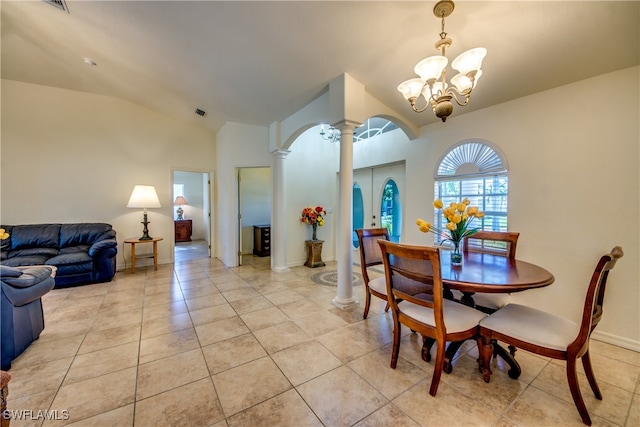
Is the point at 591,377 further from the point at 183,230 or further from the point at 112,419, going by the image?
the point at 183,230

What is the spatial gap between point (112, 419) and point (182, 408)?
38cm

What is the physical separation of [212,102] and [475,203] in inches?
167

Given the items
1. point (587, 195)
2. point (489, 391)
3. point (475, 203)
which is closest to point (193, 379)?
point (489, 391)

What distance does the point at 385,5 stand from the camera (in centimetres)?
195

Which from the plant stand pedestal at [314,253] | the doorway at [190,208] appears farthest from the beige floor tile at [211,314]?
the doorway at [190,208]

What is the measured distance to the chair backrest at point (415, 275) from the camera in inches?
63.9

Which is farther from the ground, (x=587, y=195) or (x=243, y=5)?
(x=243, y=5)

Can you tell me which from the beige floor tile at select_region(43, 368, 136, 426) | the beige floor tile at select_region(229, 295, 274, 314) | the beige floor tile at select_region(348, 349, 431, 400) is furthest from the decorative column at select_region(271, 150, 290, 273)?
the beige floor tile at select_region(43, 368, 136, 426)

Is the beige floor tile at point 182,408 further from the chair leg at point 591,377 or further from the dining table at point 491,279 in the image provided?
the chair leg at point 591,377

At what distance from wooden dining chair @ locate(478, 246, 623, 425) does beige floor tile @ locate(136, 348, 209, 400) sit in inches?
82.2

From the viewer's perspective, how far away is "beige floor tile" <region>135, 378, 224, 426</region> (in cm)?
149

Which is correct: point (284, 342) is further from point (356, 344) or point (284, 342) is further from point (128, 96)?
point (128, 96)

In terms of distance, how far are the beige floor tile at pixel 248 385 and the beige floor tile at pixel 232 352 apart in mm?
72

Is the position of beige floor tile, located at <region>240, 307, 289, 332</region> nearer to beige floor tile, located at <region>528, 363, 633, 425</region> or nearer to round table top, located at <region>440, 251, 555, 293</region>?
round table top, located at <region>440, 251, 555, 293</region>
